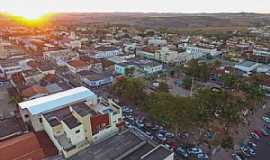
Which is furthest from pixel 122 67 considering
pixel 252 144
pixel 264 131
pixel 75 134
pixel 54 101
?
pixel 252 144

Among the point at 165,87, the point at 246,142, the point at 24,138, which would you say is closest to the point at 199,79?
the point at 165,87

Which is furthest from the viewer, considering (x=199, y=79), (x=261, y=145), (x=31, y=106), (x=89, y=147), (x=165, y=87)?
(x=199, y=79)

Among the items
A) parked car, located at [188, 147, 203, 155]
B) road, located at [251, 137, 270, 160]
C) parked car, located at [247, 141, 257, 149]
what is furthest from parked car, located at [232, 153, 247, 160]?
parked car, located at [188, 147, 203, 155]

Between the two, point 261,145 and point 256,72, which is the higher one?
point 256,72

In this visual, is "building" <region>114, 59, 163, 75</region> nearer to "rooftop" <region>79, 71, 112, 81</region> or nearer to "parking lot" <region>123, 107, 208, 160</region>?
"rooftop" <region>79, 71, 112, 81</region>

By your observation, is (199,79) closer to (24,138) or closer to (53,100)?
(53,100)

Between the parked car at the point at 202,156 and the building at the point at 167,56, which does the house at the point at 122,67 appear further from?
the parked car at the point at 202,156

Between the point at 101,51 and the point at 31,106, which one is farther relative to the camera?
the point at 101,51
